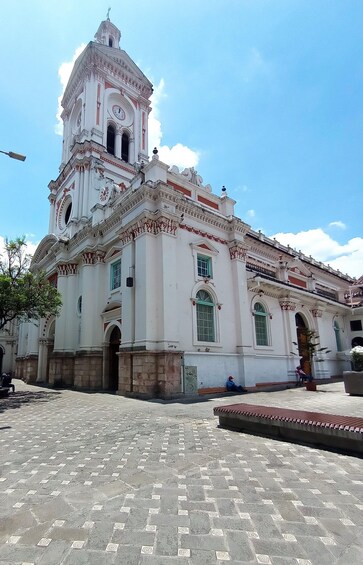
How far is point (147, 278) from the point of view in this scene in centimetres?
1322

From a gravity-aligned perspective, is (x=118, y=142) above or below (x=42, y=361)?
above

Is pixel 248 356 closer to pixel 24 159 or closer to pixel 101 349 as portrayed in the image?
pixel 101 349

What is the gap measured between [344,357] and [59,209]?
85.4 ft

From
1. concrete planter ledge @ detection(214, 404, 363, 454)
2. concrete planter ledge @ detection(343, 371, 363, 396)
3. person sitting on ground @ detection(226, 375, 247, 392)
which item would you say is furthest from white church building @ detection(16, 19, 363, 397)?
concrete planter ledge @ detection(214, 404, 363, 454)

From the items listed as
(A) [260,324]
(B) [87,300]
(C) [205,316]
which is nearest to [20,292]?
(B) [87,300]

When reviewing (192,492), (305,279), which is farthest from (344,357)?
(192,492)

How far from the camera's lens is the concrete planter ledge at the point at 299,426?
5051mm

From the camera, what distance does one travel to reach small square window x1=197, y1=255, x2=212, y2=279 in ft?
51.3

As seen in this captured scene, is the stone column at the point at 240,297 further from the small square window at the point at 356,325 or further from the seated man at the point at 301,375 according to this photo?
the small square window at the point at 356,325

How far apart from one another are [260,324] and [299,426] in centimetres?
1358

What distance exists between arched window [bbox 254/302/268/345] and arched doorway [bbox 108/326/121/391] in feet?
26.3

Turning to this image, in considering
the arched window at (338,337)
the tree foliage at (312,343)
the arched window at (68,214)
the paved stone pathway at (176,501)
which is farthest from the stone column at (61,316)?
the arched window at (338,337)

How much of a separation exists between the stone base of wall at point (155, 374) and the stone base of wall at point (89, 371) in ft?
14.1

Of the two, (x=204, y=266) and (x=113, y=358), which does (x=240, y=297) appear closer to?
(x=204, y=266)
